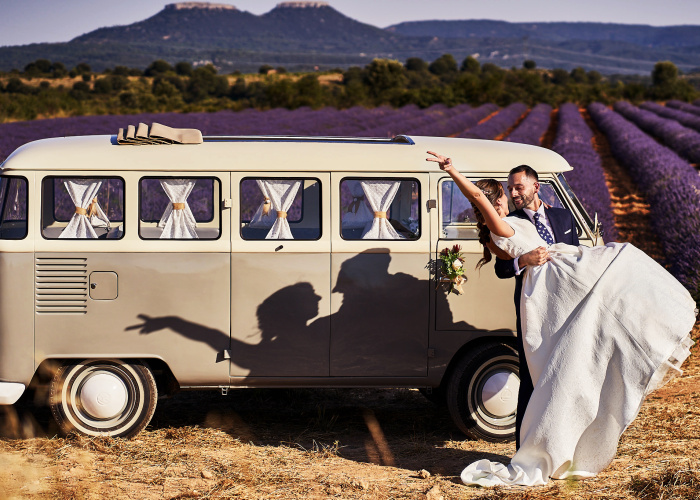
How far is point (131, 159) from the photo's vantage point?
227 inches

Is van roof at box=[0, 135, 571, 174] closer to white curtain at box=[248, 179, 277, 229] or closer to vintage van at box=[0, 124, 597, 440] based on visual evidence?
vintage van at box=[0, 124, 597, 440]

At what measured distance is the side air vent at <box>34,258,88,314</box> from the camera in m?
5.71

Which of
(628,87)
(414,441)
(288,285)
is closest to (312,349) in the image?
(288,285)

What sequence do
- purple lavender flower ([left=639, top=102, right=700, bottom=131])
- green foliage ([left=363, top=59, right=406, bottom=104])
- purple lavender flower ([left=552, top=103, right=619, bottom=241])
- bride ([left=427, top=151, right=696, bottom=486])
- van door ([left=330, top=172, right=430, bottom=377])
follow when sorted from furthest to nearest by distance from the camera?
1. green foliage ([left=363, top=59, right=406, bottom=104])
2. purple lavender flower ([left=639, top=102, right=700, bottom=131])
3. purple lavender flower ([left=552, top=103, right=619, bottom=241])
4. van door ([left=330, top=172, right=430, bottom=377])
5. bride ([left=427, top=151, right=696, bottom=486])

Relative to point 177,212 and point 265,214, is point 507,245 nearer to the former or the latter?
point 265,214

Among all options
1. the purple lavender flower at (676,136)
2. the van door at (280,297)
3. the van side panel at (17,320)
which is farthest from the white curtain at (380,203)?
the purple lavender flower at (676,136)

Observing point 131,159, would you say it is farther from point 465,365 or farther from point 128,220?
point 465,365

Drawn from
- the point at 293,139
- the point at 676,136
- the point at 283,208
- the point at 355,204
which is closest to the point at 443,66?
the point at 676,136

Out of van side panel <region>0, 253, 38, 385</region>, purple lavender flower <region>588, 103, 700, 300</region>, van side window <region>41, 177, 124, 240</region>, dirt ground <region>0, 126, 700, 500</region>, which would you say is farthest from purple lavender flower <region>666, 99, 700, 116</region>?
van side panel <region>0, 253, 38, 385</region>

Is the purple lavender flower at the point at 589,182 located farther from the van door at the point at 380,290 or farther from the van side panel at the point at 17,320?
the van side panel at the point at 17,320

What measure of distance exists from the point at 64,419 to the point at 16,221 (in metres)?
1.40

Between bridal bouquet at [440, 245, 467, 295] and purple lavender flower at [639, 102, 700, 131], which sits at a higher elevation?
purple lavender flower at [639, 102, 700, 131]

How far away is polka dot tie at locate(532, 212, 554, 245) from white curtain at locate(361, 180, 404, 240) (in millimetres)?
1047

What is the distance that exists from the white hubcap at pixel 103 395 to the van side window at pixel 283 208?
133cm
